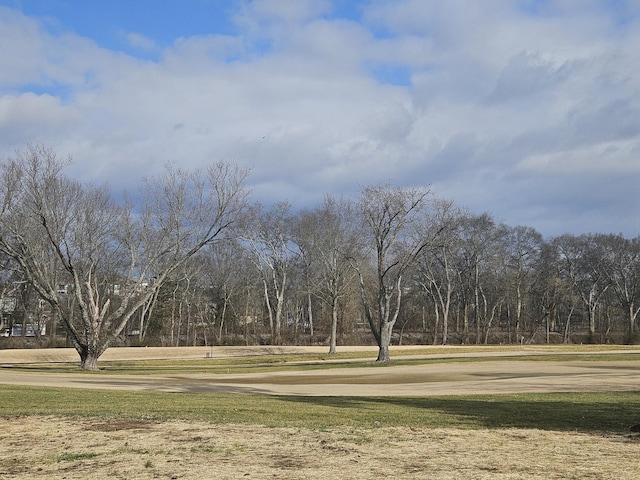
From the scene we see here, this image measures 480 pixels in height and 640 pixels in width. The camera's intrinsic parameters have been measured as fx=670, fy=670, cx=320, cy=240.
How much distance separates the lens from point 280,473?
26.7 ft

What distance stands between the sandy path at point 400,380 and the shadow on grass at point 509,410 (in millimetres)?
2866

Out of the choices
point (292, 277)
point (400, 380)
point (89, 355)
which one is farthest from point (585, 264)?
point (89, 355)

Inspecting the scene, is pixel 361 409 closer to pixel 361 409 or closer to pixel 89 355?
pixel 361 409

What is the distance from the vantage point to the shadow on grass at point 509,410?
13.3m

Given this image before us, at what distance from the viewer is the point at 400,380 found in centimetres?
3011

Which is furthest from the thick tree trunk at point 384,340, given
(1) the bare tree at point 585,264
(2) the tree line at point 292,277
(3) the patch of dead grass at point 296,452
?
(1) the bare tree at point 585,264

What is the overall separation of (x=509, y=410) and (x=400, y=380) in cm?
1421

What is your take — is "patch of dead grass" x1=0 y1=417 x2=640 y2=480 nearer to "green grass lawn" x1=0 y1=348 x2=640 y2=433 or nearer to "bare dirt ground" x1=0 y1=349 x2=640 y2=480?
"bare dirt ground" x1=0 y1=349 x2=640 y2=480

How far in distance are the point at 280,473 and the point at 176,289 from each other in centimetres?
6430

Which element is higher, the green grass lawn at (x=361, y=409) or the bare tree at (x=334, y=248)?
the bare tree at (x=334, y=248)

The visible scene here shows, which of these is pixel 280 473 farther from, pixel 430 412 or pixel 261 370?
pixel 261 370

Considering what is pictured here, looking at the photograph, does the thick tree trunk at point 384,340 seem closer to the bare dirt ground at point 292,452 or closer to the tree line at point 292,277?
the tree line at point 292,277

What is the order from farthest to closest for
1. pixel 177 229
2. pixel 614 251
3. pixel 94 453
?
1. pixel 614 251
2. pixel 177 229
3. pixel 94 453

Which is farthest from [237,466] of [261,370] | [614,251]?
[614,251]
